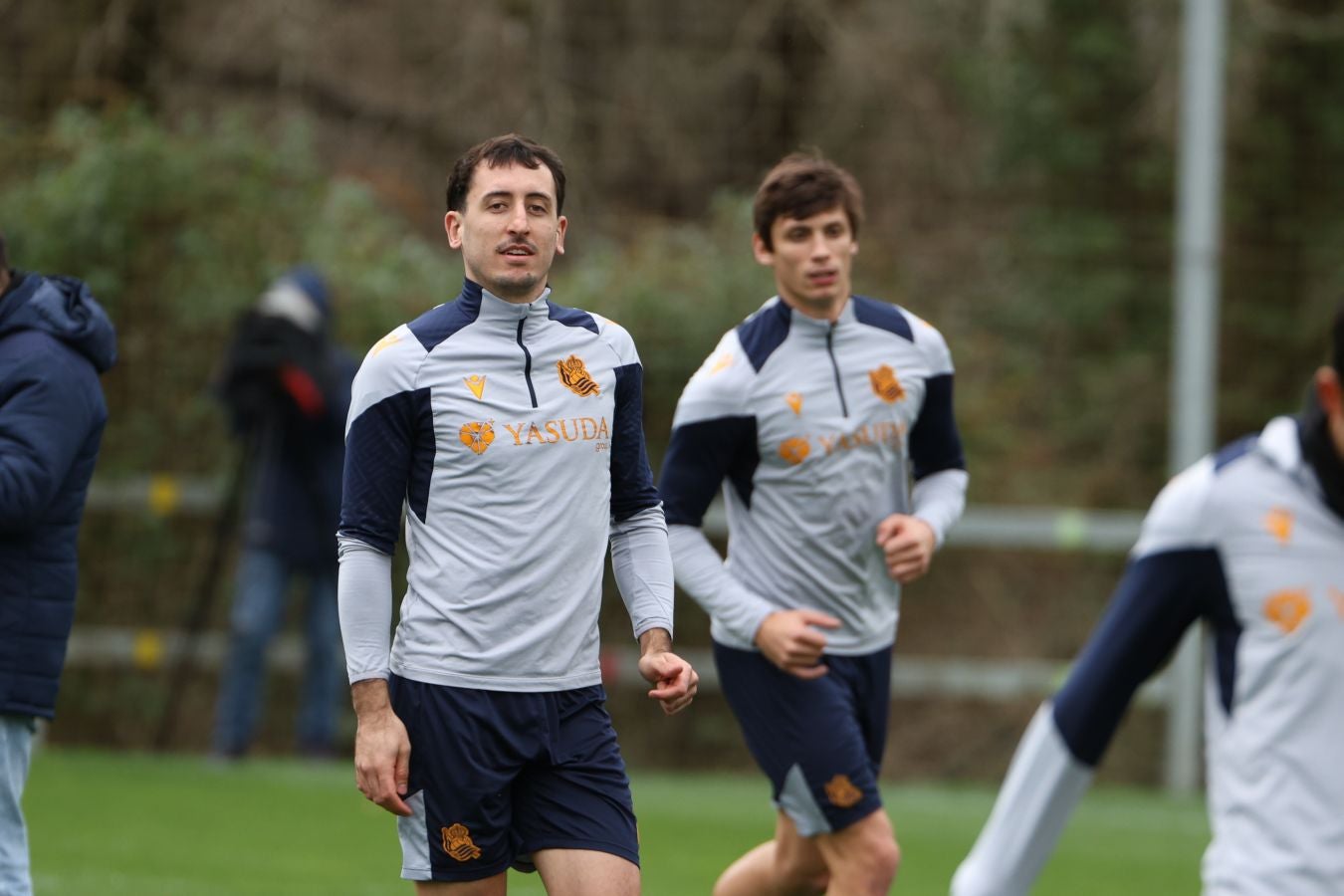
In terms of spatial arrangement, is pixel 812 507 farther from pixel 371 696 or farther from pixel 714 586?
pixel 371 696

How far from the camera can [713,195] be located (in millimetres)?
13461

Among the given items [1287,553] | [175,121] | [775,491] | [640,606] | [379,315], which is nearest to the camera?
[1287,553]

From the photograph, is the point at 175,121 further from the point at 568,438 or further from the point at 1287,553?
the point at 1287,553

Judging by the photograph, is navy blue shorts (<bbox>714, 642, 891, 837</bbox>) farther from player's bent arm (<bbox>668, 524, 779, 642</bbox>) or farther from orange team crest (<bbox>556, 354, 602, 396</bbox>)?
orange team crest (<bbox>556, 354, 602, 396</bbox>)

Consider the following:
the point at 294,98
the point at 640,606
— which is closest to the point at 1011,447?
the point at 294,98

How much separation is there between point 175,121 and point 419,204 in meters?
2.08

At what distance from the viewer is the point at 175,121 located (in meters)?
13.0

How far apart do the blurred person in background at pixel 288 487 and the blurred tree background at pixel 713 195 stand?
1.04 metres

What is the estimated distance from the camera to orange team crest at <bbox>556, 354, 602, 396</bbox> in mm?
4395

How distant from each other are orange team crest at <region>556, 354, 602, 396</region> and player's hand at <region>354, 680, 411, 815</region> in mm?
730

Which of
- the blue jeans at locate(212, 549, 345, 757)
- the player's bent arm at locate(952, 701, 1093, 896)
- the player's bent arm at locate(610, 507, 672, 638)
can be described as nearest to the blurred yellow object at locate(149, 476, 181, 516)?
Result: the blue jeans at locate(212, 549, 345, 757)

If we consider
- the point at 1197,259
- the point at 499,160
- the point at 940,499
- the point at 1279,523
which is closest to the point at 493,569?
the point at 499,160

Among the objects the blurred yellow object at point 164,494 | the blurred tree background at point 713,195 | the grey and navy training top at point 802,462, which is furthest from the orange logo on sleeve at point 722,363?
the blurred yellow object at point 164,494

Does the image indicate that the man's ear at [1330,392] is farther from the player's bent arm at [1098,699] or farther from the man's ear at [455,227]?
the man's ear at [455,227]
